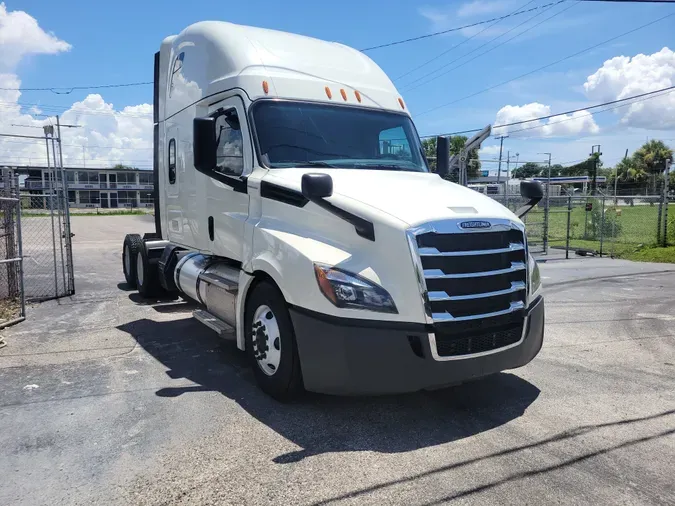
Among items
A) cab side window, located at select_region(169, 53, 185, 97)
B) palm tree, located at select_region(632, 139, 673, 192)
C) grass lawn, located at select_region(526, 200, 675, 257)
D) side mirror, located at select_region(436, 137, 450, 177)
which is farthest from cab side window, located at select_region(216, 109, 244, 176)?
palm tree, located at select_region(632, 139, 673, 192)

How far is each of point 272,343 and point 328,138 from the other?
214 cm

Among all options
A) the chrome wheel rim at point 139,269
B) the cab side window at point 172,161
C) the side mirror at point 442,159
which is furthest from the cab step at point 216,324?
the chrome wheel rim at point 139,269

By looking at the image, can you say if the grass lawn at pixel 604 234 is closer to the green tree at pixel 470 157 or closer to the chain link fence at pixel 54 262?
the green tree at pixel 470 157

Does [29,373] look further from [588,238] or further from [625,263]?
[588,238]

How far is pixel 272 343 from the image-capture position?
4785mm

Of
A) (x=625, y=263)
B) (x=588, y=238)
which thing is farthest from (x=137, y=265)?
(x=588, y=238)

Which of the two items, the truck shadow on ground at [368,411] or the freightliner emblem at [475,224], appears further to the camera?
the freightliner emblem at [475,224]

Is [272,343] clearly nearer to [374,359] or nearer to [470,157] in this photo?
[374,359]

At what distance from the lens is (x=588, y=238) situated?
21250 millimetres

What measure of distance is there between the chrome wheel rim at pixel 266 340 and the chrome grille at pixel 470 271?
1.43 metres

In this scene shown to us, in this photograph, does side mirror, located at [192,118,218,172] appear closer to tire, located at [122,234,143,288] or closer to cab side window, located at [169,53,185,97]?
cab side window, located at [169,53,185,97]

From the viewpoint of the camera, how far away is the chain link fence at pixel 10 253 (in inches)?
310

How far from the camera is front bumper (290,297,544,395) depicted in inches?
157

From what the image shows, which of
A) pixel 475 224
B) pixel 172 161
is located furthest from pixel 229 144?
pixel 475 224
